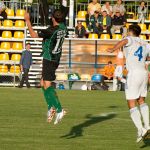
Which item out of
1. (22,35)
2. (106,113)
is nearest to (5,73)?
(22,35)

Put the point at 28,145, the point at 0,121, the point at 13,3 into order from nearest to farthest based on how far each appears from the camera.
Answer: the point at 28,145
the point at 0,121
the point at 13,3

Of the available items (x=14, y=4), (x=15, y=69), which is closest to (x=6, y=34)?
(x=15, y=69)

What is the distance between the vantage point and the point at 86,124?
1481cm

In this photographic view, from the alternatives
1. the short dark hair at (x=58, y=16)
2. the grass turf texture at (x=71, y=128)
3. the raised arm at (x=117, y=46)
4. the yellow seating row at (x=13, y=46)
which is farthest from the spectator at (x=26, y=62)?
the raised arm at (x=117, y=46)

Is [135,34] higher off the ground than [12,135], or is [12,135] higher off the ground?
[135,34]

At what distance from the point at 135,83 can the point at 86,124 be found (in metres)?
3.47

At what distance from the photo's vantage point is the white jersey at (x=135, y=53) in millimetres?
11594

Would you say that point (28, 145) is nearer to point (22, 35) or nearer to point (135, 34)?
point (135, 34)

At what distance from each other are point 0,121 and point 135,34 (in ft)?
14.8

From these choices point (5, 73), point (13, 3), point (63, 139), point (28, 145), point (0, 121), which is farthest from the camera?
point (13, 3)

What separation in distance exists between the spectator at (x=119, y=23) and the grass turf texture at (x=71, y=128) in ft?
42.5

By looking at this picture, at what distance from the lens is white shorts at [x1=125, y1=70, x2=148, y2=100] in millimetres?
11539

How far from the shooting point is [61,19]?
1252 centimetres

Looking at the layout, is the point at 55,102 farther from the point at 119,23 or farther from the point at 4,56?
the point at 119,23
